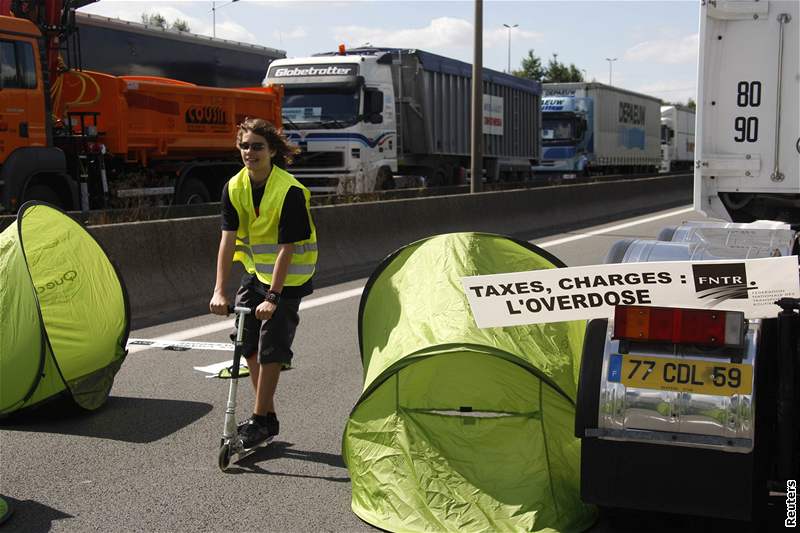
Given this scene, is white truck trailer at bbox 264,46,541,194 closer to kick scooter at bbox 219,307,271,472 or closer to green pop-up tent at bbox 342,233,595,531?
kick scooter at bbox 219,307,271,472

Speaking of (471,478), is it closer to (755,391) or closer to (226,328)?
(755,391)

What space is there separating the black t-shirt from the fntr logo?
241 cm

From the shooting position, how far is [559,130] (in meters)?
45.1

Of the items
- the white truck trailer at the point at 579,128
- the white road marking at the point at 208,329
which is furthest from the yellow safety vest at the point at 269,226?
the white truck trailer at the point at 579,128

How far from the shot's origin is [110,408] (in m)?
7.04

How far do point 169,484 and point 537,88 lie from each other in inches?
1388

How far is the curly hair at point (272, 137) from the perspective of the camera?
6.06m

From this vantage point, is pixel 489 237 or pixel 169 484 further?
pixel 489 237

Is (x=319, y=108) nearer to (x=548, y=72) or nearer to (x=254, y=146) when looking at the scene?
(x=254, y=146)

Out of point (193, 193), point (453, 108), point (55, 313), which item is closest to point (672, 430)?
point (55, 313)

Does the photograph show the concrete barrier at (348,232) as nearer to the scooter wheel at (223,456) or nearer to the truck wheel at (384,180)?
the truck wheel at (384,180)

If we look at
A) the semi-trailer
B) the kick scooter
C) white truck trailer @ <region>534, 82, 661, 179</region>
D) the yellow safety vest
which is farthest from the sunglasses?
white truck trailer @ <region>534, 82, 661, 179</region>

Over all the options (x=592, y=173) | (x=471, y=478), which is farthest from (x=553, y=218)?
(x=592, y=173)

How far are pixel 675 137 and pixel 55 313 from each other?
6142 centimetres
